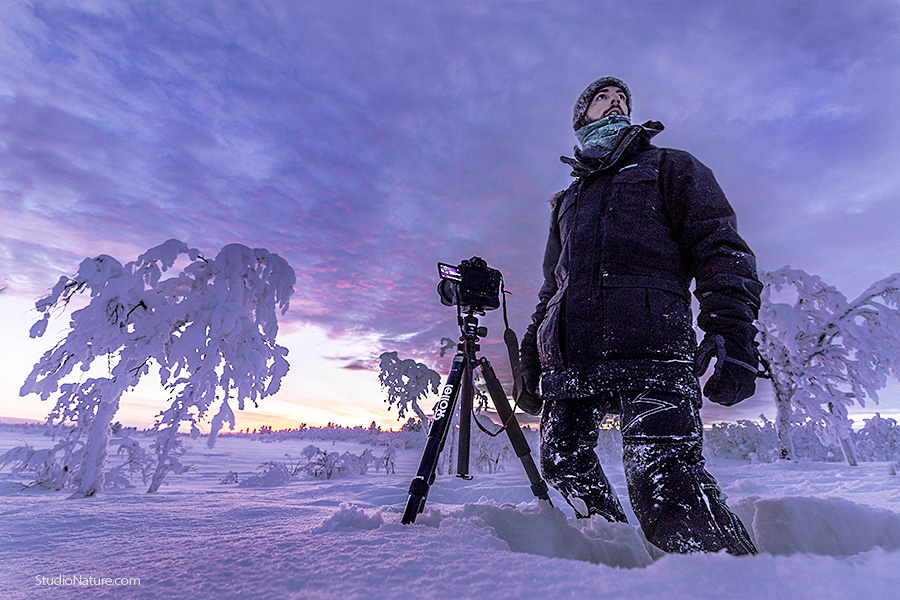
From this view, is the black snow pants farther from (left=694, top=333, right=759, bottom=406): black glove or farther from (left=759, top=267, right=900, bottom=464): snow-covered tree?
(left=759, top=267, right=900, bottom=464): snow-covered tree

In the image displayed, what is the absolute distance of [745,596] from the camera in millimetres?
710

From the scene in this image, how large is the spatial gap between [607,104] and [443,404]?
198cm

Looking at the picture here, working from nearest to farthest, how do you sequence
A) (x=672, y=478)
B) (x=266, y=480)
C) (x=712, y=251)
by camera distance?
(x=672, y=478) < (x=712, y=251) < (x=266, y=480)

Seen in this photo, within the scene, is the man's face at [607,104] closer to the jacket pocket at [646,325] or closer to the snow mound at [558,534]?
the jacket pocket at [646,325]

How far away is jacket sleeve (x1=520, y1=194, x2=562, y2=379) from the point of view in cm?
220

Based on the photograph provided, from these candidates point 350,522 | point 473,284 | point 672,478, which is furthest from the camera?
point 473,284

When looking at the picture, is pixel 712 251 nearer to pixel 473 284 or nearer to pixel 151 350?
pixel 473 284

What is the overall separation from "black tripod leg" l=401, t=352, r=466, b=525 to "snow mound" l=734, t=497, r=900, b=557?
4.57 ft

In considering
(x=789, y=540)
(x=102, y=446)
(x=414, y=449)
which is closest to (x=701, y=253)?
(x=789, y=540)

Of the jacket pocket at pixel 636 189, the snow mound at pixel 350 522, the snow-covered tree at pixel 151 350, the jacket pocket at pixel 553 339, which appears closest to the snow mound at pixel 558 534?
the snow mound at pixel 350 522

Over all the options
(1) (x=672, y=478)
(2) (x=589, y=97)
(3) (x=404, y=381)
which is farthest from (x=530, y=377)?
(3) (x=404, y=381)

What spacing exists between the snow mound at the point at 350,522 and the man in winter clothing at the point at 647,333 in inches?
33.3

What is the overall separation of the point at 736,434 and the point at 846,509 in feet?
110

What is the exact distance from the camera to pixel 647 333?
1.49 meters
